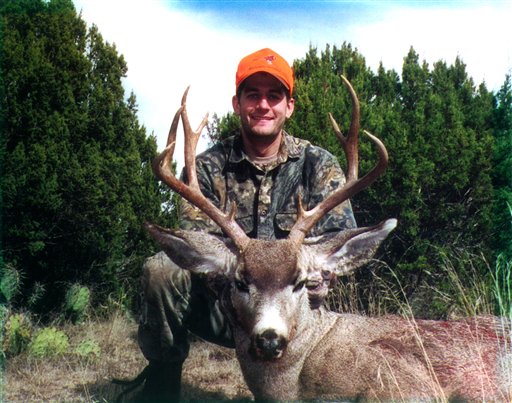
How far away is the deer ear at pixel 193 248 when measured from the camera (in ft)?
13.7

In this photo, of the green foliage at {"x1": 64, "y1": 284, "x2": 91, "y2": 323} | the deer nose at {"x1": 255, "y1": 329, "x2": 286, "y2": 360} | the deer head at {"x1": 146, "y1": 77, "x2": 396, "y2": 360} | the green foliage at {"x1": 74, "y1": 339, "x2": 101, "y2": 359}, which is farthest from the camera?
the green foliage at {"x1": 64, "y1": 284, "x2": 91, "y2": 323}

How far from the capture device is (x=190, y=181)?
4.52 metres

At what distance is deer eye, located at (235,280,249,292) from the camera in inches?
151

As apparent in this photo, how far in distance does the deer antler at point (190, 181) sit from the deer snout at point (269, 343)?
608mm

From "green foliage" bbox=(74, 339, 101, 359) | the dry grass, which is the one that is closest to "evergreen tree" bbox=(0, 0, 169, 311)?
the dry grass

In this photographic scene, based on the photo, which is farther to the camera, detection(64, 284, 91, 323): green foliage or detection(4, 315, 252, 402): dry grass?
detection(64, 284, 91, 323): green foliage

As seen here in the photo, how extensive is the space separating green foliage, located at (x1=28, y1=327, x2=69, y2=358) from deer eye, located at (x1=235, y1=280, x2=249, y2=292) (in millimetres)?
3524

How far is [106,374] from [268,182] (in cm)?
210

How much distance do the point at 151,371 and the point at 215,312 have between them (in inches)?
22.5

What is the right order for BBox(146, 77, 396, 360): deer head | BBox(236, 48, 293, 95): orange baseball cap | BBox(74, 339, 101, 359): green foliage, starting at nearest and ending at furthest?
BBox(146, 77, 396, 360): deer head, BBox(236, 48, 293, 95): orange baseball cap, BBox(74, 339, 101, 359): green foliage

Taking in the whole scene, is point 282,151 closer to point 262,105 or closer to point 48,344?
point 262,105

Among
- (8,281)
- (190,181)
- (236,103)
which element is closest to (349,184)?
(190,181)

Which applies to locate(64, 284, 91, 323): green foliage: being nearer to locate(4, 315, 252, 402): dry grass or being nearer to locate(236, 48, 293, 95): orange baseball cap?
locate(4, 315, 252, 402): dry grass

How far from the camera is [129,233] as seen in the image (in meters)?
10.4
